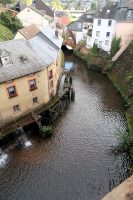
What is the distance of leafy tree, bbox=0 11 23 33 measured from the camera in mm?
77588

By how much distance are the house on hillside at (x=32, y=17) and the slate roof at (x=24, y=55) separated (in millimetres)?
39804

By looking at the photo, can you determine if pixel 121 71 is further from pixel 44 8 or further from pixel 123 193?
pixel 44 8

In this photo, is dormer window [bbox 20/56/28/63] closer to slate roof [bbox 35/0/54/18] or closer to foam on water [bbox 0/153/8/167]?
foam on water [bbox 0/153/8/167]

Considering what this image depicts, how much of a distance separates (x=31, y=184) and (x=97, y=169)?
1021cm

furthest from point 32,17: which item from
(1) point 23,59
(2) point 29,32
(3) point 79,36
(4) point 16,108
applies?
(4) point 16,108

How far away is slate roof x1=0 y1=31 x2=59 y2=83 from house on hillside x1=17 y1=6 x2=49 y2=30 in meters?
39.8

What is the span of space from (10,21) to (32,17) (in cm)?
844

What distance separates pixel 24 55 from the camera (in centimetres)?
3772

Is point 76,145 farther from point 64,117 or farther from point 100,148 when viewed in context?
point 64,117

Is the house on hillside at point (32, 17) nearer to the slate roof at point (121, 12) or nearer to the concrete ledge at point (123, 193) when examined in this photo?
the slate roof at point (121, 12)

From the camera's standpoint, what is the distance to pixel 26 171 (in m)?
32.5

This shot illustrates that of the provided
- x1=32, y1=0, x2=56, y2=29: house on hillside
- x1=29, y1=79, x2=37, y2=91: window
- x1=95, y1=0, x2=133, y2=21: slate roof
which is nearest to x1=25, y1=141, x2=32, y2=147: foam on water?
x1=29, y1=79, x2=37, y2=91: window

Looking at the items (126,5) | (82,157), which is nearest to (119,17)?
(126,5)

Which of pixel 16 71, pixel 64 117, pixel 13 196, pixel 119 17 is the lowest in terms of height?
pixel 13 196
